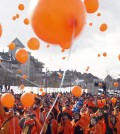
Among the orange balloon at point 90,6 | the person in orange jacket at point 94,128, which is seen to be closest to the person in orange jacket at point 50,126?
the person in orange jacket at point 94,128

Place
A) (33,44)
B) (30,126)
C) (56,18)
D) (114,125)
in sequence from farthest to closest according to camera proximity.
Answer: (114,125) → (30,126) → (33,44) → (56,18)

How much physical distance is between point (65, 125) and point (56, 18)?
394 centimetres

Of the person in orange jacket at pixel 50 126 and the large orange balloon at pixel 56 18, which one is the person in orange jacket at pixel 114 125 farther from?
the large orange balloon at pixel 56 18

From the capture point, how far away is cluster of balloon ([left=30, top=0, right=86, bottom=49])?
432 cm

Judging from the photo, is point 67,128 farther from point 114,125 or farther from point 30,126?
point 30,126

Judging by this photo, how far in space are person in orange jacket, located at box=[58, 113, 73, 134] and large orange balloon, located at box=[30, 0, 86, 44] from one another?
3.59m

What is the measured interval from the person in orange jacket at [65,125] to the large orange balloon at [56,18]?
11.8 ft

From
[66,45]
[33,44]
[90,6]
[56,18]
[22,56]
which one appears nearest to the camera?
[56,18]

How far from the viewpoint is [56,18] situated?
14.3 feet

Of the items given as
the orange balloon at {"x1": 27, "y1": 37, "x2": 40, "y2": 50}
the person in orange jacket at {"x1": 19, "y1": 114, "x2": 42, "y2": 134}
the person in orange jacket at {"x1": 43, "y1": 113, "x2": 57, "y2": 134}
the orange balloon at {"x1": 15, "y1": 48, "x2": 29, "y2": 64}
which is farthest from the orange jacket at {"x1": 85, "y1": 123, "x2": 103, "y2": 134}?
the orange balloon at {"x1": 27, "y1": 37, "x2": 40, "y2": 50}

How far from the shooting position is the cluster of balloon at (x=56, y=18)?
4.32 meters

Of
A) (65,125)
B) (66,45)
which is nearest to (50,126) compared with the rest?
(65,125)

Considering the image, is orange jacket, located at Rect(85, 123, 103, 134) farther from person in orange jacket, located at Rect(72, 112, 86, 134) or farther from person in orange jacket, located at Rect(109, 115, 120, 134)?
person in orange jacket, located at Rect(109, 115, 120, 134)

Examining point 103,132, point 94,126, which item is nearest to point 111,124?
point 103,132
